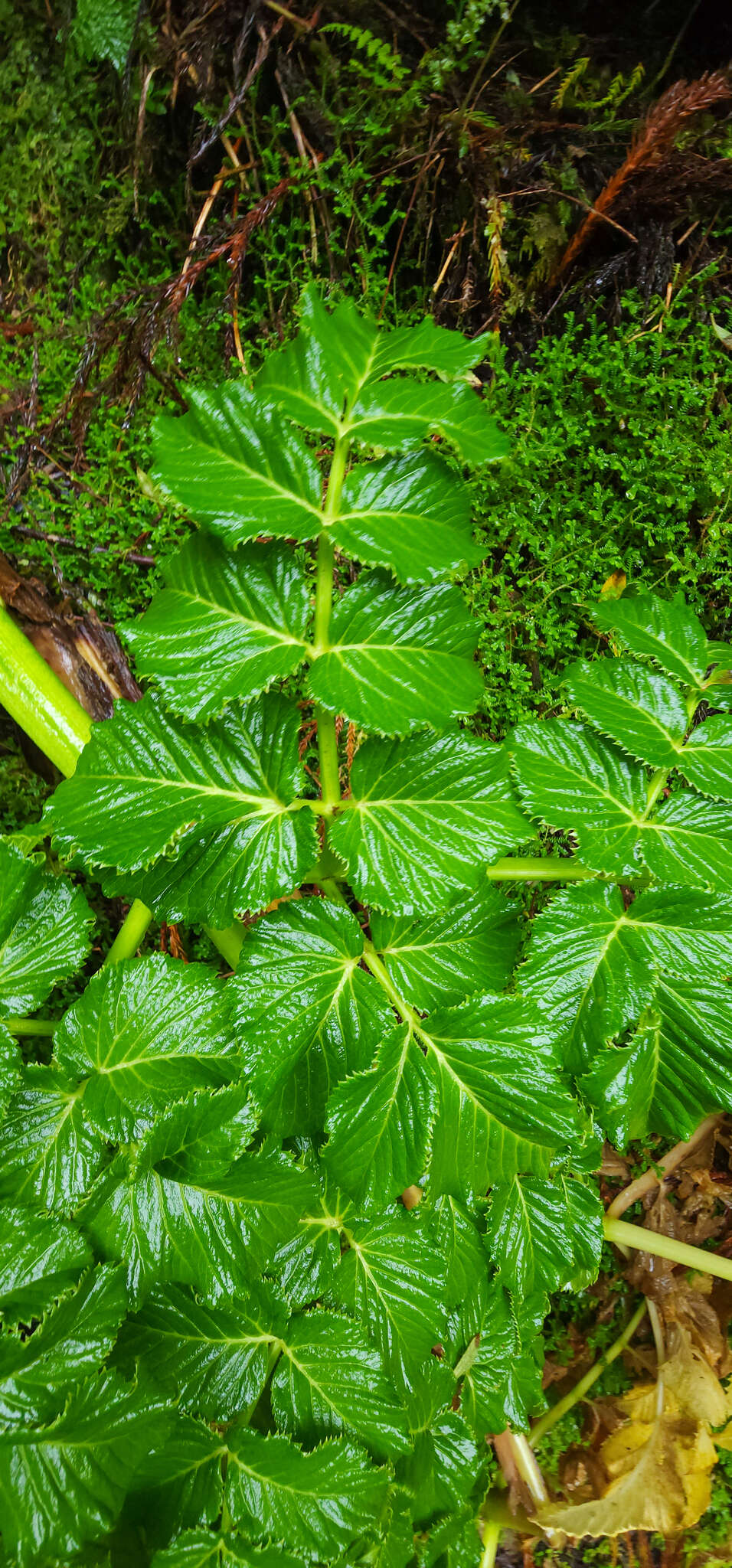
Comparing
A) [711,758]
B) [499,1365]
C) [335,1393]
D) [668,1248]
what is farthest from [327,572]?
[668,1248]

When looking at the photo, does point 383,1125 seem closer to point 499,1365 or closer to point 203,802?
point 203,802

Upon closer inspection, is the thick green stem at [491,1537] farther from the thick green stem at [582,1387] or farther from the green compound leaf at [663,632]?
the green compound leaf at [663,632]

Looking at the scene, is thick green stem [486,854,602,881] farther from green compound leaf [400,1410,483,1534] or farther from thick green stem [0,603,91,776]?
green compound leaf [400,1410,483,1534]

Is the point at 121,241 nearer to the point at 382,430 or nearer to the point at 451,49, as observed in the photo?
the point at 451,49

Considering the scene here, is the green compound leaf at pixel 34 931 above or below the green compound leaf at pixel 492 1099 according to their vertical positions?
above

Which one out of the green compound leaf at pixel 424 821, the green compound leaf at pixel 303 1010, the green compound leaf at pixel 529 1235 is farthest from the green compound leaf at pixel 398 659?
the green compound leaf at pixel 529 1235

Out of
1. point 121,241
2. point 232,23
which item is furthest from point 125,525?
point 232,23
